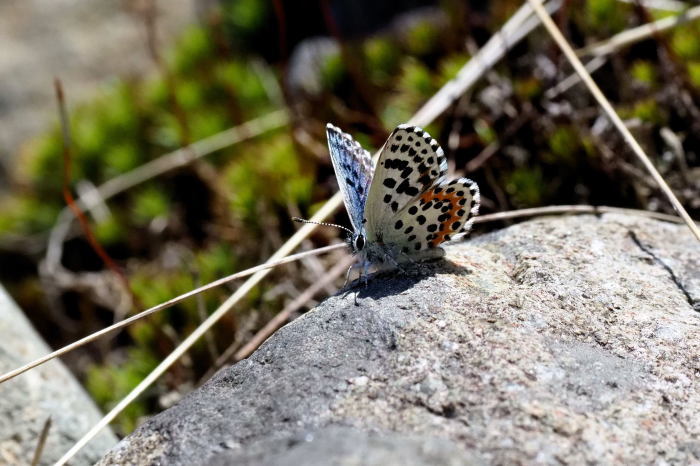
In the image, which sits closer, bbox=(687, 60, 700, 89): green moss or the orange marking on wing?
the orange marking on wing

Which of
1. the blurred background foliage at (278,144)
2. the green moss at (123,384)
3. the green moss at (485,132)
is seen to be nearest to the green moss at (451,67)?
the blurred background foliage at (278,144)

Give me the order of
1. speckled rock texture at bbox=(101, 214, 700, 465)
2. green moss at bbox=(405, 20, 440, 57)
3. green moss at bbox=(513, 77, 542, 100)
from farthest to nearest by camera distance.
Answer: green moss at bbox=(405, 20, 440, 57), green moss at bbox=(513, 77, 542, 100), speckled rock texture at bbox=(101, 214, 700, 465)

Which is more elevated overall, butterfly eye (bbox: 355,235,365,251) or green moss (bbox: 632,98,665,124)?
butterfly eye (bbox: 355,235,365,251)

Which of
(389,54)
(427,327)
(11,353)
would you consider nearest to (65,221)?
(11,353)

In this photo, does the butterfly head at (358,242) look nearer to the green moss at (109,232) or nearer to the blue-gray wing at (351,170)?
the blue-gray wing at (351,170)

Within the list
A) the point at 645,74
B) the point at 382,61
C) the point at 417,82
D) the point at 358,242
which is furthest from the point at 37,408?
the point at 645,74

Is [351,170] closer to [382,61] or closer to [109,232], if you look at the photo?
[382,61]

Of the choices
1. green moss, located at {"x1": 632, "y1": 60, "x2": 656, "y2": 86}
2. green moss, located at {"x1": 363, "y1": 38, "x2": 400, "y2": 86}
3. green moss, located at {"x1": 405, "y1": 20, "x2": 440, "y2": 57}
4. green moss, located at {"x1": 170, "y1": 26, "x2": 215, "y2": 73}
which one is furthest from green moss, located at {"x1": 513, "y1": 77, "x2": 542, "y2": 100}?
green moss, located at {"x1": 170, "y1": 26, "x2": 215, "y2": 73}

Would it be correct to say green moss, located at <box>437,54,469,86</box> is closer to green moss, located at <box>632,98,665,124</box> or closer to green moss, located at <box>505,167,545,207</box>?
green moss, located at <box>505,167,545,207</box>

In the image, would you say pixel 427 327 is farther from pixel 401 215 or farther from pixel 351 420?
pixel 401 215
